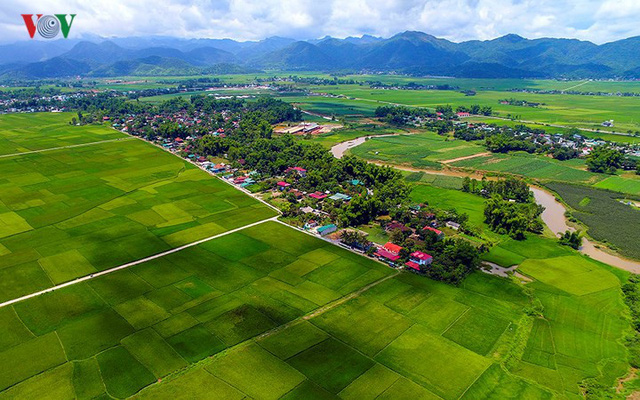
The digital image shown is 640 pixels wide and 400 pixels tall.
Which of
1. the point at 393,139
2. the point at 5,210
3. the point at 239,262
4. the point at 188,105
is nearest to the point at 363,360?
the point at 239,262

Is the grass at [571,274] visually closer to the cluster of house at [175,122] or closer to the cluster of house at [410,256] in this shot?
the cluster of house at [410,256]

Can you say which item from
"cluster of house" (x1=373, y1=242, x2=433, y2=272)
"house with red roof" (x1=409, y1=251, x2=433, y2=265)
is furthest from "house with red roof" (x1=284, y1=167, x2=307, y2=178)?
"house with red roof" (x1=409, y1=251, x2=433, y2=265)

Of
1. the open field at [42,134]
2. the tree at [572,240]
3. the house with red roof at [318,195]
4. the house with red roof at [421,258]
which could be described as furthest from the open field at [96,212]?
the tree at [572,240]

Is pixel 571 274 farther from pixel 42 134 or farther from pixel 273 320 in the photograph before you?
pixel 42 134

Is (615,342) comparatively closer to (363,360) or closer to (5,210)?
(363,360)

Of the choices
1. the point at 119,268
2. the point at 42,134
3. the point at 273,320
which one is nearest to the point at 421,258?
the point at 273,320
